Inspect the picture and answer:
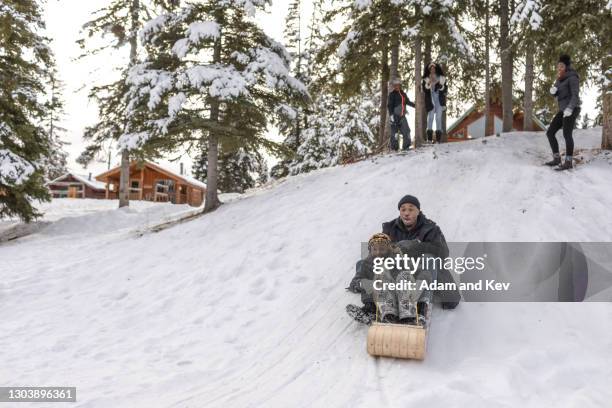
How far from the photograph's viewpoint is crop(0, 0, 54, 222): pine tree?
1239cm

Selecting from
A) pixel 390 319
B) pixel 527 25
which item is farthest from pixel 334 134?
pixel 390 319

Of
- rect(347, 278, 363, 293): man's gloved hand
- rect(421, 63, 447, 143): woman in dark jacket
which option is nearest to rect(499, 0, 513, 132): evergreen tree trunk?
rect(421, 63, 447, 143): woman in dark jacket

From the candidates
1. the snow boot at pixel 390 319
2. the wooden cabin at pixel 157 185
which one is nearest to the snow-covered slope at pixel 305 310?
the snow boot at pixel 390 319

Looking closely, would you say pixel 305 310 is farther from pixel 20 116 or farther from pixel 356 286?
pixel 20 116

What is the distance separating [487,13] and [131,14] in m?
14.0

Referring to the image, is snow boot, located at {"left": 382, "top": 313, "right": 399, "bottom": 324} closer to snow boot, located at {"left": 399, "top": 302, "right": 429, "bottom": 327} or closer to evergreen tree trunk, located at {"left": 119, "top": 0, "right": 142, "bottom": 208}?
snow boot, located at {"left": 399, "top": 302, "right": 429, "bottom": 327}

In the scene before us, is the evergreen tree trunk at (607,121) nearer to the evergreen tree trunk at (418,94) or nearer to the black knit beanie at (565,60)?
the black knit beanie at (565,60)

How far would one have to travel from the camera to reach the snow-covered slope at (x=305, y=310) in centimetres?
420

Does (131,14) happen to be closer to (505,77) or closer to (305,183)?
(305,183)

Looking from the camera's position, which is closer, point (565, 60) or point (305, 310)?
point (305, 310)

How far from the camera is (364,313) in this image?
17.1ft

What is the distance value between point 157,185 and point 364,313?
38.0m

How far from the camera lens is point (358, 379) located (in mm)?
4312

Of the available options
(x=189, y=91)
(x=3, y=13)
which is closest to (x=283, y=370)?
(x=189, y=91)
